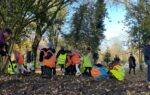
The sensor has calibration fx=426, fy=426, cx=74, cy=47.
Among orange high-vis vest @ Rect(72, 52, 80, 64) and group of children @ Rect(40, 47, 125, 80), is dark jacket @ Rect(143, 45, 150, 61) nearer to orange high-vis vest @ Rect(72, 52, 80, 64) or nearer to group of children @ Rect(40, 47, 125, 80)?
group of children @ Rect(40, 47, 125, 80)

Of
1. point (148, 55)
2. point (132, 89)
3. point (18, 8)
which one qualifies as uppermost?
point (18, 8)

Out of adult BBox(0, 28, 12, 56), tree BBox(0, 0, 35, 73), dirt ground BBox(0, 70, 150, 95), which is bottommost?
dirt ground BBox(0, 70, 150, 95)

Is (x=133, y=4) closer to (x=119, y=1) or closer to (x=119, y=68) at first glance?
(x=119, y=1)

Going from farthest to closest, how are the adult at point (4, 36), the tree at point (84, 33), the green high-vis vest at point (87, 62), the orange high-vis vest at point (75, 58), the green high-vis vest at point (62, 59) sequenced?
the tree at point (84, 33) → the green high-vis vest at point (87, 62) → the orange high-vis vest at point (75, 58) → the green high-vis vest at point (62, 59) → the adult at point (4, 36)

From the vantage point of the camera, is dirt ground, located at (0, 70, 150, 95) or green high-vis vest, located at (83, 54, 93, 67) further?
green high-vis vest, located at (83, 54, 93, 67)

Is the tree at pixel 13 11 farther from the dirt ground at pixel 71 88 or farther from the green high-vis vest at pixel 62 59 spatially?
the dirt ground at pixel 71 88

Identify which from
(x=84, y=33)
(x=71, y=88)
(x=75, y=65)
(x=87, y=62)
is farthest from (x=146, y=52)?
(x=84, y=33)

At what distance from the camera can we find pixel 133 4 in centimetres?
3312

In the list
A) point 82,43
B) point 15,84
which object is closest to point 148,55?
point 15,84

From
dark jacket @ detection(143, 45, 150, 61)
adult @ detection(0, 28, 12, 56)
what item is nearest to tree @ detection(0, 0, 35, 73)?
adult @ detection(0, 28, 12, 56)

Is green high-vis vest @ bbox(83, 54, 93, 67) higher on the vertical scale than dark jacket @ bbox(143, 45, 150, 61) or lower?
lower

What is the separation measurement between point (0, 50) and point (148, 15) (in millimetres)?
21838

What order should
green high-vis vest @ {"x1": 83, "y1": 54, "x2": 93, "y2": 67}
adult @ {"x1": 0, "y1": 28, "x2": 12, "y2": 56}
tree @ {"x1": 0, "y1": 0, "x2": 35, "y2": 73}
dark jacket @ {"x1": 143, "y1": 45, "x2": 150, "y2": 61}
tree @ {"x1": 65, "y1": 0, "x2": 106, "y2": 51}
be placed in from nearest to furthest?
adult @ {"x1": 0, "y1": 28, "x2": 12, "y2": 56} → dark jacket @ {"x1": 143, "y1": 45, "x2": 150, "y2": 61} → tree @ {"x1": 0, "y1": 0, "x2": 35, "y2": 73} → green high-vis vest @ {"x1": 83, "y1": 54, "x2": 93, "y2": 67} → tree @ {"x1": 65, "y1": 0, "x2": 106, "y2": 51}

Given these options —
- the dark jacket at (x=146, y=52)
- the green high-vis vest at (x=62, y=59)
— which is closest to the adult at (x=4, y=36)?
the dark jacket at (x=146, y=52)
